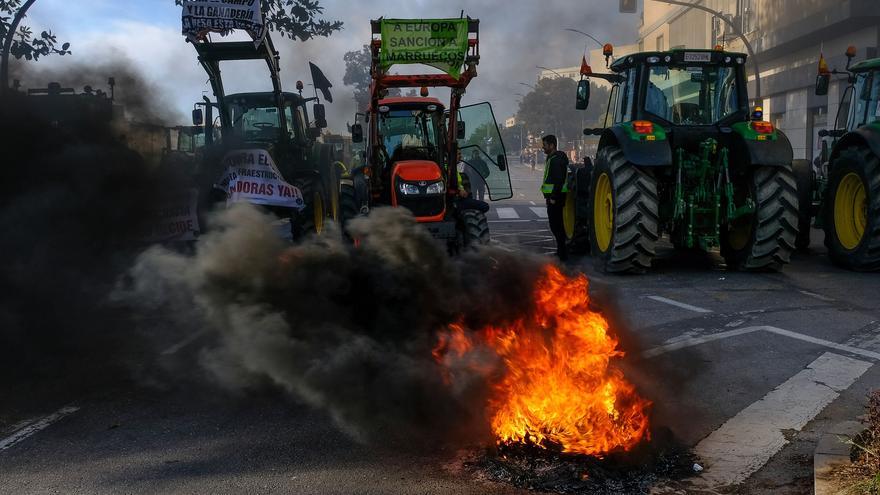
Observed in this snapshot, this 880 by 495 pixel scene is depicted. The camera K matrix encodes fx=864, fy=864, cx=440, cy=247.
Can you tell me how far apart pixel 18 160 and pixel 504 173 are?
8927 millimetres

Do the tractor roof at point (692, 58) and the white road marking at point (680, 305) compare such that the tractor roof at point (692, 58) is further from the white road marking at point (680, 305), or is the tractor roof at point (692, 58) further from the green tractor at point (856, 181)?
the white road marking at point (680, 305)

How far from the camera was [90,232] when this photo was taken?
723 cm

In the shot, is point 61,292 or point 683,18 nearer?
point 61,292

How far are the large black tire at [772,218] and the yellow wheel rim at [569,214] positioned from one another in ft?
9.67

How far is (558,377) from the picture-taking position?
4.66 m

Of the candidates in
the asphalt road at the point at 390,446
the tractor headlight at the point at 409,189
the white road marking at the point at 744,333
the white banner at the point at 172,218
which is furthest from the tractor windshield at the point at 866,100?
the white banner at the point at 172,218

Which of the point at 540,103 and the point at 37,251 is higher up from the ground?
the point at 540,103

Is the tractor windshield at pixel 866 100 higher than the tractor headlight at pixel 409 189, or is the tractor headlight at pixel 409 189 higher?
the tractor windshield at pixel 866 100

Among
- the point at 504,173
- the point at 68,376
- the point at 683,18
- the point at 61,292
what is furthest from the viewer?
the point at 683,18

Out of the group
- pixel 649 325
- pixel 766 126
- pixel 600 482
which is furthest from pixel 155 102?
pixel 600 482

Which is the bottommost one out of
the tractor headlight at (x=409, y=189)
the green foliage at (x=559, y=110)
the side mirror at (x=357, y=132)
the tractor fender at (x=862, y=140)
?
the tractor headlight at (x=409, y=189)

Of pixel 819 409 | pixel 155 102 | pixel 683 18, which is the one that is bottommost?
pixel 819 409

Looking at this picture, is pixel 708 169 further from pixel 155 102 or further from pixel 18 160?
pixel 18 160

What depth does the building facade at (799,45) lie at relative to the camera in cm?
2744
